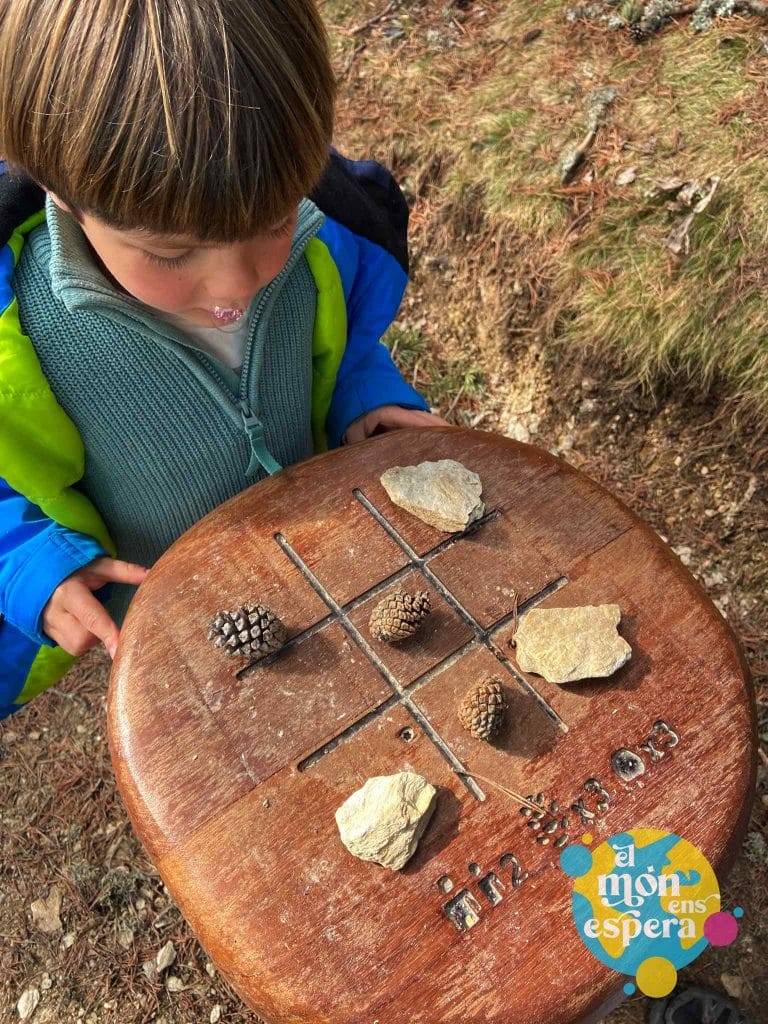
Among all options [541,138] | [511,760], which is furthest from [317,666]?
[541,138]

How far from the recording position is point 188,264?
1.25m

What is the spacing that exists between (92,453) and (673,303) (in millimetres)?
1890

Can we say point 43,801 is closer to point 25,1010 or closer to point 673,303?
point 25,1010

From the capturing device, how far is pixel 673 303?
2.51 metres

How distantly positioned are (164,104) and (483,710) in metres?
1.08

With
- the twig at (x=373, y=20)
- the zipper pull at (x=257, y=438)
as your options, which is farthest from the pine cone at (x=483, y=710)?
the twig at (x=373, y=20)

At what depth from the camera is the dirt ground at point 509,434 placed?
218 cm

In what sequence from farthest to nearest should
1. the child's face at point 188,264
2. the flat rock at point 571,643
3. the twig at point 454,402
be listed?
1. the twig at point 454,402
2. the flat rock at point 571,643
3. the child's face at point 188,264

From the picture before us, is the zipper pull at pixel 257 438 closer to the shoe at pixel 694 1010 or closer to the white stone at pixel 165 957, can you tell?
the white stone at pixel 165 957

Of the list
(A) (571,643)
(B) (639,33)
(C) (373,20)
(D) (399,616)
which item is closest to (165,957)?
(D) (399,616)

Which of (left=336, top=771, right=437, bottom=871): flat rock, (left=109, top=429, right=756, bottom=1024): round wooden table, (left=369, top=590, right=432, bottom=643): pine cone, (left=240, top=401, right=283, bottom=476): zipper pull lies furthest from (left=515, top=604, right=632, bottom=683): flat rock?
(left=240, top=401, right=283, bottom=476): zipper pull

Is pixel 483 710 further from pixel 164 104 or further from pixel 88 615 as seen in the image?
pixel 164 104

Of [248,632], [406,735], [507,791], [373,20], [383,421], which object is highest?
[373,20]

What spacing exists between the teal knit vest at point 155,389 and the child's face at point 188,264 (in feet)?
0.53
